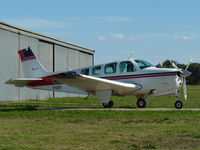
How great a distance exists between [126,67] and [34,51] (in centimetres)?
1433

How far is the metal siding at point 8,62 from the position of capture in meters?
25.6

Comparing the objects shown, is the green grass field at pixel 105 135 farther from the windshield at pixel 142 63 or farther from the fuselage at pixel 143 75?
the windshield at pixel 142 63

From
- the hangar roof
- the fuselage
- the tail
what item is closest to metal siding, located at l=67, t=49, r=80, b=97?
the hangar roof

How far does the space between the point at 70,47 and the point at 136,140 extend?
104 feet

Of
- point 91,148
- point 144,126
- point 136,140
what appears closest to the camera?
point 91,148

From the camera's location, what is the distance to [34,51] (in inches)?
1207

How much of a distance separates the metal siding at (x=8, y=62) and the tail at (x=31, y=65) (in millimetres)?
4923

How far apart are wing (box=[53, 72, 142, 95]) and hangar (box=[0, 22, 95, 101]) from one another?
31.7 feet

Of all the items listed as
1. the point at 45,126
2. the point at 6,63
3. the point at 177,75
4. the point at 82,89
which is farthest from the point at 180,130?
the point at 6,63

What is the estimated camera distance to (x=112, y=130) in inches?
391

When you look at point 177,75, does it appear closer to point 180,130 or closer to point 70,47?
point 180,130

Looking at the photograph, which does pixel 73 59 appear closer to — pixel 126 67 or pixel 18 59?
pixel 18 59

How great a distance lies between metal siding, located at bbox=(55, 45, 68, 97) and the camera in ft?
118

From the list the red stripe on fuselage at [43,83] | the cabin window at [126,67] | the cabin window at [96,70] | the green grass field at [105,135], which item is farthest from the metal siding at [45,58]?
the green grass field at [105,135]
